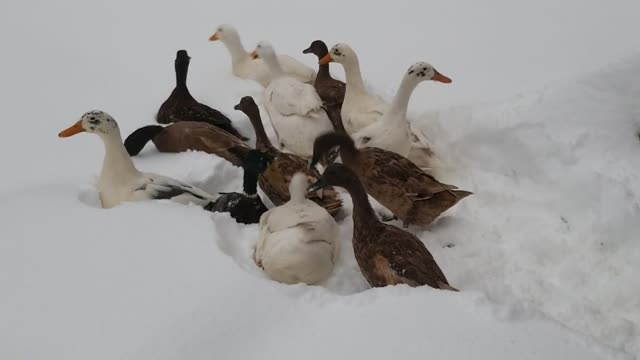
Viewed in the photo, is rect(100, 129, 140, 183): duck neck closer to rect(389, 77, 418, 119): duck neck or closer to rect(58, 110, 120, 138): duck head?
rect(58, 110, 120, 138): duck head

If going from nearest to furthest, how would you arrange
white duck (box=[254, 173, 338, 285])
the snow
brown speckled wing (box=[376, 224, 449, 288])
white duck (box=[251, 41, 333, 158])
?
the snow → brown speckled wing (box=[376, 224, 449, 288]) → white duck (box=[254, 173, 338, 285]) → white duck (box=[251, 41, 333, 158])

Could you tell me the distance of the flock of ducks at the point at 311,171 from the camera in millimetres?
3031

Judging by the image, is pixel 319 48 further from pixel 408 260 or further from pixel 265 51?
pixel 408 260

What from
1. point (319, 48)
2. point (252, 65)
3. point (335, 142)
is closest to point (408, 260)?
point (335, 142)

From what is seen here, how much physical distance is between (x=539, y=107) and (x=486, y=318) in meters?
2.46

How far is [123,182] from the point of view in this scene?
3590 millimetres

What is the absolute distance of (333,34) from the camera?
6438mm

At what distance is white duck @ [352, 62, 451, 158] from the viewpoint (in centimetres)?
396

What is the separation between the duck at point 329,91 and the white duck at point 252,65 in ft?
0.82

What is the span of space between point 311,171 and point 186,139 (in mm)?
1058

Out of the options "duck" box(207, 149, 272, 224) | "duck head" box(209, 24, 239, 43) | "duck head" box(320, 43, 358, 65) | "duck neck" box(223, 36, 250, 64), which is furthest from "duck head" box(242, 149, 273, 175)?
"duck head" box(209, 24, 239, 43)

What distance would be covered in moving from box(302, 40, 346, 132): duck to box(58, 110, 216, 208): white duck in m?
1.38

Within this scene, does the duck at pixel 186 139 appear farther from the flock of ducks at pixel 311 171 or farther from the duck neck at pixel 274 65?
the duck neck at pixel 274 65

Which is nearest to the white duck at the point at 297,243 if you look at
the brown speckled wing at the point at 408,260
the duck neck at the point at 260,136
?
the brown speckled wing at the point at 408,260
